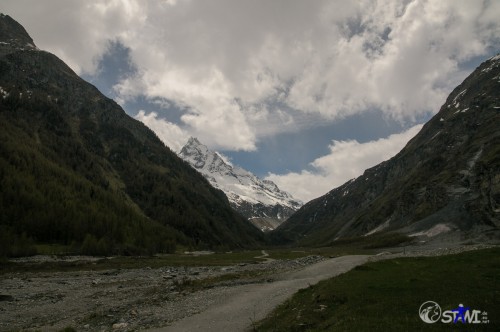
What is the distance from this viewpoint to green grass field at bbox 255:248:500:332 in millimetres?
19344

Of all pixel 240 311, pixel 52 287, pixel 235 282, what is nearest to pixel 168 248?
pixel 52 287

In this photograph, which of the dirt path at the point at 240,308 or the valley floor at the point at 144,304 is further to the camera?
the valley floor at the point at 144,304

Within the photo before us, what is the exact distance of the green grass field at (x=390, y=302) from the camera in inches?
762

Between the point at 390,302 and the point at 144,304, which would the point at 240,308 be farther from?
the point at 390,302

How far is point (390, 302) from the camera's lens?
24297 millimetres

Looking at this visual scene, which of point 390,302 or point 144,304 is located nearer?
point 390,302

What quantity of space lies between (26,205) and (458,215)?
182m

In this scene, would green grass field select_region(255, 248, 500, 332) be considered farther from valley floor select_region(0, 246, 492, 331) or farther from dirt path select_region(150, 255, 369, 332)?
valley floor select_region(0, 246, 492, 331)

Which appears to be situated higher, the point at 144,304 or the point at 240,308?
the point at 240,308

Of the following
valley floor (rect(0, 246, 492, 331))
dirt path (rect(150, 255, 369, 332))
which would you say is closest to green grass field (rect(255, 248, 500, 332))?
dirt path (rect(150, 255, 369, 332))

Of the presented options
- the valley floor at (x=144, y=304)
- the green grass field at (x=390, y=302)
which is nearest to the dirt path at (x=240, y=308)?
the valley floor at (x=144, y=304)

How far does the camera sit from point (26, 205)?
164250mm

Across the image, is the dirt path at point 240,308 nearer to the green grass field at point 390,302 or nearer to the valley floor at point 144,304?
the valley floor at point 144,304

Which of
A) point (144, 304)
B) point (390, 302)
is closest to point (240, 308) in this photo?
point (144, 304)
